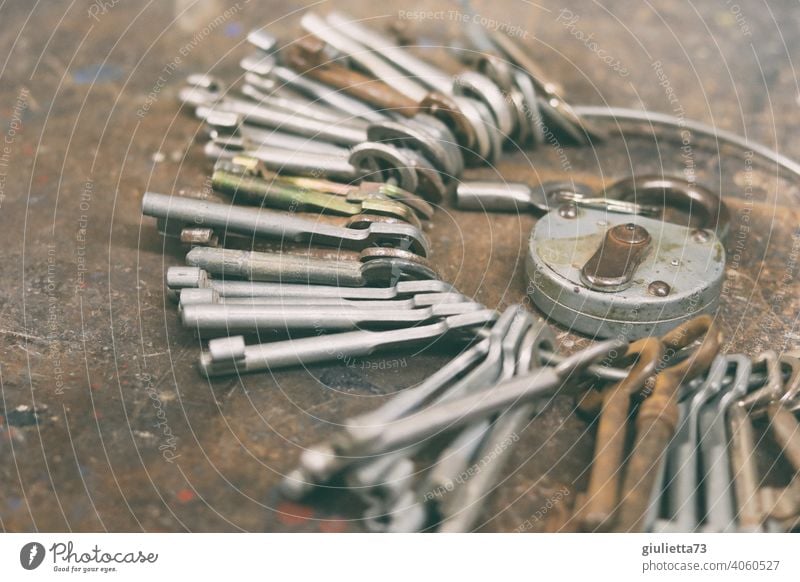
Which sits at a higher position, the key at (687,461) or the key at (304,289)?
the key at (304,289)

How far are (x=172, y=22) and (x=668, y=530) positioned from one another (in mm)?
2082

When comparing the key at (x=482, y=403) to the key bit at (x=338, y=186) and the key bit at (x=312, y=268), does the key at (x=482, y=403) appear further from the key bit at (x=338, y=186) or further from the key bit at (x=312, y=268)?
the key bit at (x=338, y=186)

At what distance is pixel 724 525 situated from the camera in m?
1.53

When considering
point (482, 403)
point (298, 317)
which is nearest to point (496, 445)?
point (482, 403)

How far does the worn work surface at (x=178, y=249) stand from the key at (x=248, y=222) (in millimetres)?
119

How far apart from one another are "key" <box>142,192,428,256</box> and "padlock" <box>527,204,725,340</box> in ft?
0.88

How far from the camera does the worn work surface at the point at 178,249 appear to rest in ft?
5.10

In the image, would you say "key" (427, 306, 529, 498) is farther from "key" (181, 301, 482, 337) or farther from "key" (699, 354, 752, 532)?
"key" (699, 354, 752, 532)

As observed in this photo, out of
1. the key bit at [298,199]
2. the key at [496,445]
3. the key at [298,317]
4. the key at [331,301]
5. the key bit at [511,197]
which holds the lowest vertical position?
the key at [496,445]

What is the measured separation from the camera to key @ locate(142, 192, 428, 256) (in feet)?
6.30

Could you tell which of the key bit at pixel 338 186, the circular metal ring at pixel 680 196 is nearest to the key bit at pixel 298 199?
the key bit at pixel 338 186

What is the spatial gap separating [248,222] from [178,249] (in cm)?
19

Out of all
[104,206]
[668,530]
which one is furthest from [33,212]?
[668,530]

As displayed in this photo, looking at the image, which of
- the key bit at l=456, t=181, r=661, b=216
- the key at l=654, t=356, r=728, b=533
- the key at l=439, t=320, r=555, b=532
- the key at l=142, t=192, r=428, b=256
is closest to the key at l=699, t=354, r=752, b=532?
the key at l=654, t=356, r=728, b=533
